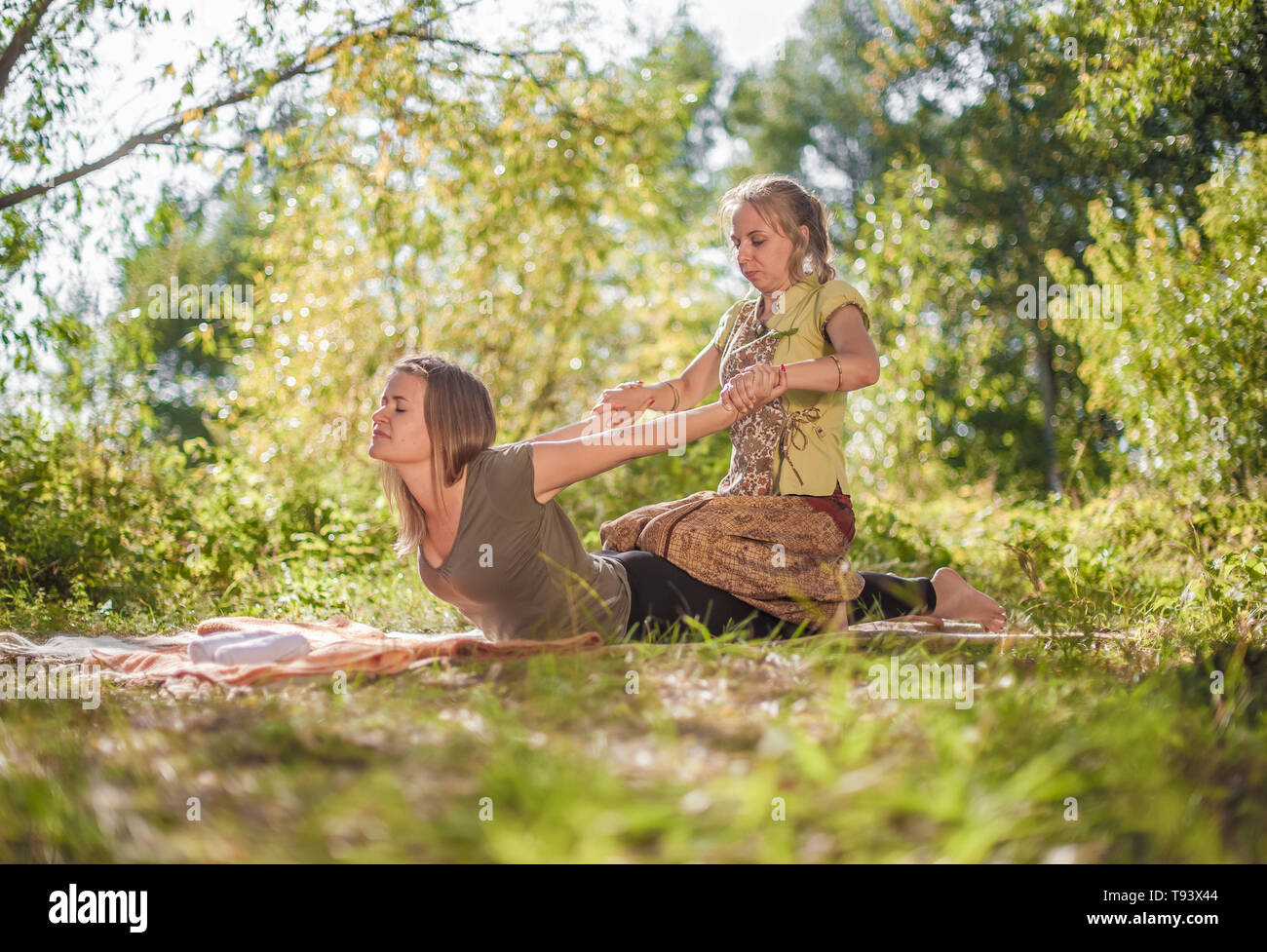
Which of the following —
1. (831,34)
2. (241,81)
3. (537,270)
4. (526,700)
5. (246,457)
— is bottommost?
(526,700)

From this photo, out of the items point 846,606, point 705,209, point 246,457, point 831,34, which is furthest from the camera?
point 831,34

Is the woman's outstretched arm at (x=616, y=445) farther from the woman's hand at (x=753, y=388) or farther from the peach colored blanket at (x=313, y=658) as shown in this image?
the peach colored blanket at (x=313, y=658)

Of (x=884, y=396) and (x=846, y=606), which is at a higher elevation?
(x=884, y=396)

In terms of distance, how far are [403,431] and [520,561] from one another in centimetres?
57

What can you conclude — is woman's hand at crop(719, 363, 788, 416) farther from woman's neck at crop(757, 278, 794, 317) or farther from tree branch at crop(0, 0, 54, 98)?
tree branch at crop(0, 0, 54, 98)

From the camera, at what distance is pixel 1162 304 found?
5215 millimetres

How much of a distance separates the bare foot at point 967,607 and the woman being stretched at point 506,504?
2.69ft

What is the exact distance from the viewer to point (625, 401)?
3559 mm

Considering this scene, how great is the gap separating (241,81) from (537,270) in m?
2.83

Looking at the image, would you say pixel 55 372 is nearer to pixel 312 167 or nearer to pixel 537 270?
pixel 312 167

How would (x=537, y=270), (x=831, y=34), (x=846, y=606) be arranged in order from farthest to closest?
(x=831, y=34) < (x=537, y=270) < (x=846, y=606)

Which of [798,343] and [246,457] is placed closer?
[798,343]

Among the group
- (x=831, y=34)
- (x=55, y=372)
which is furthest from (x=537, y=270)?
(x=831, y=34)

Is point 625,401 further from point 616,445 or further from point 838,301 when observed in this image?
point 838,301
